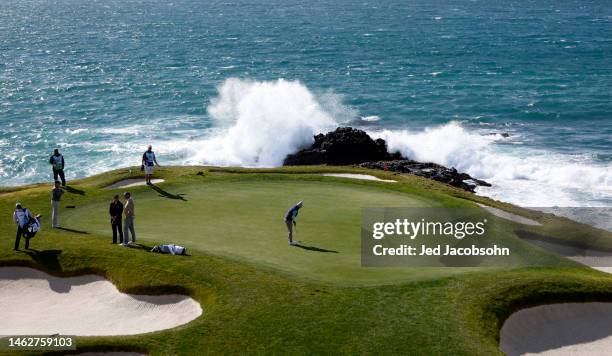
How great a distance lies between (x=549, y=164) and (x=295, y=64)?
2956 inches

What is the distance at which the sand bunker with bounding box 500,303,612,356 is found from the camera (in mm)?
27153

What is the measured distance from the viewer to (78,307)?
29156 mm

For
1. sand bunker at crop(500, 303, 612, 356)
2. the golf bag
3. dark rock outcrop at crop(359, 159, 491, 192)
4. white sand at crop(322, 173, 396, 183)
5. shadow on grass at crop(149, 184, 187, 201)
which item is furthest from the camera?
dark rock outcrop at crop(359, 159, 491, 192)

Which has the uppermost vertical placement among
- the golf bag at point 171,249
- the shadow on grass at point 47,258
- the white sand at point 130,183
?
the white sand at point 130,183

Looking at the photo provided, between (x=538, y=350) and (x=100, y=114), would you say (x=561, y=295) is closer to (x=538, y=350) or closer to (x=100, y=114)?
(x=538, y=350)

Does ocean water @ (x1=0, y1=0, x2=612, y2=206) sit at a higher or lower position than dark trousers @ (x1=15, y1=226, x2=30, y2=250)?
higher

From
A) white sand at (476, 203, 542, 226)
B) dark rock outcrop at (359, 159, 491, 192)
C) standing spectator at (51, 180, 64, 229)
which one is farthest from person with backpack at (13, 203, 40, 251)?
dark rock outcrop at (359, 159, 491, 192)

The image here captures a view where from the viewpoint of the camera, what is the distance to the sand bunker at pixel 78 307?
27469mm

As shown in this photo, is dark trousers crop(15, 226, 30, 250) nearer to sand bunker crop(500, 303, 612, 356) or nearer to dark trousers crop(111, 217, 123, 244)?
dark trousers crop(111, 217, 123, 244)

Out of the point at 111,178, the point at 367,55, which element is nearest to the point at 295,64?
the point at 367,55

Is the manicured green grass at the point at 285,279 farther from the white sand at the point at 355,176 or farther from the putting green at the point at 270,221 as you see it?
the white sand at the point at 355,176

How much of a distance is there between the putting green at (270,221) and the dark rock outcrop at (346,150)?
966 inches

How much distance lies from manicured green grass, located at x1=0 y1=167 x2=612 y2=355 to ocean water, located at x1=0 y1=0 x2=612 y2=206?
1301 inches

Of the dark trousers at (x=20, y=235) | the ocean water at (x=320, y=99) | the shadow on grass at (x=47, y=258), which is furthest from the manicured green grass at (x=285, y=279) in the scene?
the ocean water at (x=320, y=99)
